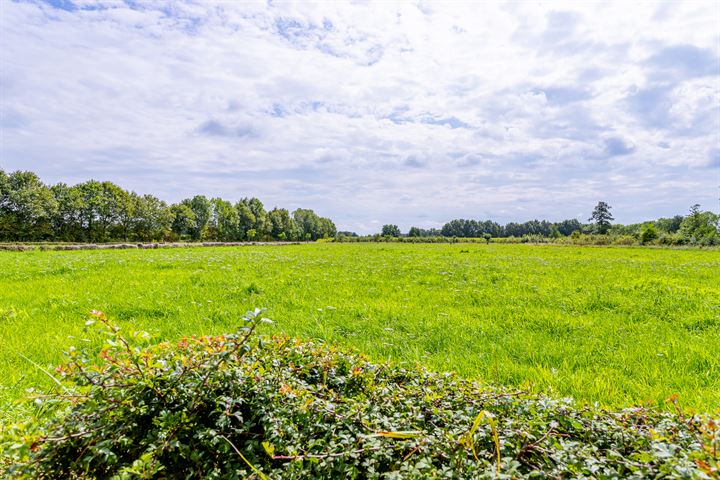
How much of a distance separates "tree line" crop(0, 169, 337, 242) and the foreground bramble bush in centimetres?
9381

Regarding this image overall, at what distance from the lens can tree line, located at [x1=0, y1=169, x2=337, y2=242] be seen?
69375mm

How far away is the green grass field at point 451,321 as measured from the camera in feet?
15.2

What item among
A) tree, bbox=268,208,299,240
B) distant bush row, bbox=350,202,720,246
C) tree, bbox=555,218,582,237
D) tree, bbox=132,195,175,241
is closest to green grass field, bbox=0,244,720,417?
distant bush row, bbox=350,202,720,246

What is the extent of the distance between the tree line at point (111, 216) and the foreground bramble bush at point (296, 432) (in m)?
93.8

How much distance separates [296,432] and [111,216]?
102 metres

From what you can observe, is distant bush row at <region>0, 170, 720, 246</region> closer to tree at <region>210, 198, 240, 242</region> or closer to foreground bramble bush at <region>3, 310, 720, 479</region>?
tree at <region>210, 198, 240, 242</region>

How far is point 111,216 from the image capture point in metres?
83.4

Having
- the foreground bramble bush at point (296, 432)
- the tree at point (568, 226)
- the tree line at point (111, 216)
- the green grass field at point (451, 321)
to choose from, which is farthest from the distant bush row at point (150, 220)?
the foreground bramble bush at point (296, 432)

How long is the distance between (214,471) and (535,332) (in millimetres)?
6385

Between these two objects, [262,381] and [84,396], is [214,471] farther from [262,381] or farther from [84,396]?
[84,396]

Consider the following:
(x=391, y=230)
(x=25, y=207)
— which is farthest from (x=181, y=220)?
(x=391, y=230)

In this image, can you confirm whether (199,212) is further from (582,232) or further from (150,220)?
(582,232)

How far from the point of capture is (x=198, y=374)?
7.29ft

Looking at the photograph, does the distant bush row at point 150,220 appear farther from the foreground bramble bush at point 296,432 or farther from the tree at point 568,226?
the foreground bramble bush at point 296,432
